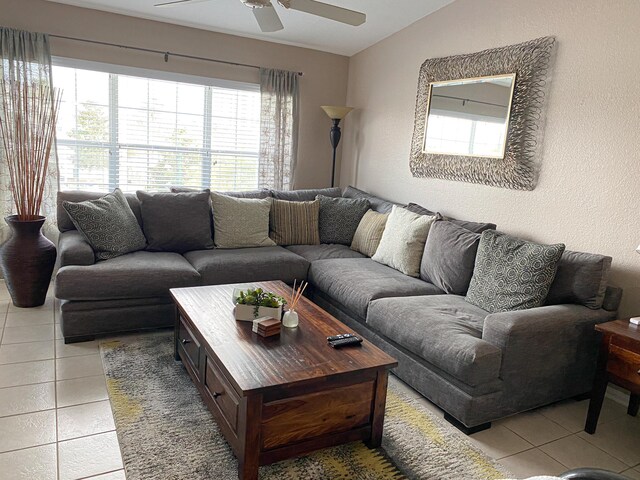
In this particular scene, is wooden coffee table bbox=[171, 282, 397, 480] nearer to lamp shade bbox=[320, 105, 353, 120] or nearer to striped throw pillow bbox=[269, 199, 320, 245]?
striped throw pillow bbox=[269, 199, 320, 245]

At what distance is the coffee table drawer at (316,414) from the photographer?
1.89m

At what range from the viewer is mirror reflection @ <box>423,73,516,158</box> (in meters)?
3.44

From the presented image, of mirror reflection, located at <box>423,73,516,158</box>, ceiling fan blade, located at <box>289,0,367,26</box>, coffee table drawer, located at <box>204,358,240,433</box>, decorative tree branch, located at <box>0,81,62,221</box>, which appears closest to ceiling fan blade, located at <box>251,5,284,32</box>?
ceiling fan blade, located at <box>289,0,367,26</box>

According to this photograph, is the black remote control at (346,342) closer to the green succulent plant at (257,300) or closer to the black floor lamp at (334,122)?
the green succulent plant at (257,300)

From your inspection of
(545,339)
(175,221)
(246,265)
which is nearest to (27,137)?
(175,221)

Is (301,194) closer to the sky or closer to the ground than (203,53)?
closer to the ground

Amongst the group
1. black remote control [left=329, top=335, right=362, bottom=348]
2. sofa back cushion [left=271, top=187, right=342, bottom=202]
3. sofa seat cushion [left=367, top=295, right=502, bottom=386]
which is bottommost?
sofa seat cushion [left=367, top=295, right=502, bottom=386]

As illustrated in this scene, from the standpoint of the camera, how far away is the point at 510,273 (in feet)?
9.12

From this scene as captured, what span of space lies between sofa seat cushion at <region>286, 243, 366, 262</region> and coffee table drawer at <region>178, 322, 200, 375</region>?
1.41 m

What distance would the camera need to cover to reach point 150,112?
448 cm

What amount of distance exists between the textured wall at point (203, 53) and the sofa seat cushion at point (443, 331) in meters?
2.62

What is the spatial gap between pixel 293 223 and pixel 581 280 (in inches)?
93.5

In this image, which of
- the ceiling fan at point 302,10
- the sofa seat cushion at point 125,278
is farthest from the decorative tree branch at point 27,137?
the ceiling fan at point 302,10

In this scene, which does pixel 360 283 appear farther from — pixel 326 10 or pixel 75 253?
pixel 75 253
